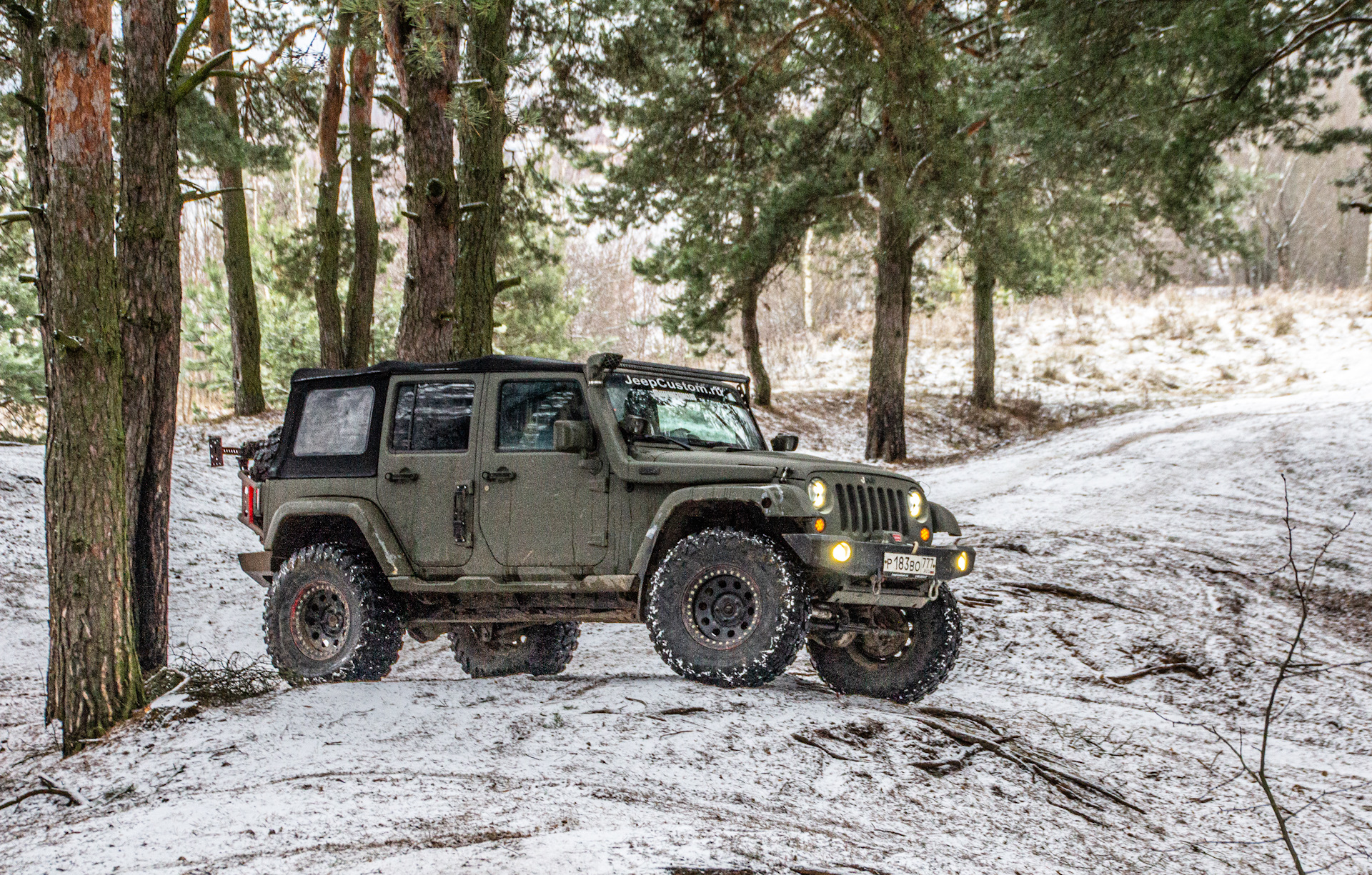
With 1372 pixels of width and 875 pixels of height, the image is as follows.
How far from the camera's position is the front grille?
19.3 ft

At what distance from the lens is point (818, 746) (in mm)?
5301

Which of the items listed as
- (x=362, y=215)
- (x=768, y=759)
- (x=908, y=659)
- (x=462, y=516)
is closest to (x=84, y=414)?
(x=462, y=516)

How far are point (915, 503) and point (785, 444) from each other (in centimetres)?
124

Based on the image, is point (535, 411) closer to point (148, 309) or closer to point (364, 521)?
point (364, 521)

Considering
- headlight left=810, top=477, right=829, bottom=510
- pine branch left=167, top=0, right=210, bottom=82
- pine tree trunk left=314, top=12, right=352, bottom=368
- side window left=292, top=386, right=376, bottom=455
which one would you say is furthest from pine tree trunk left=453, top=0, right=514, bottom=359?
pine tree trunk left=314, top=12, right=352, bottom=368

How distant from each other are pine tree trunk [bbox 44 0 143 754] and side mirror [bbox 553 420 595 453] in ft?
8.96

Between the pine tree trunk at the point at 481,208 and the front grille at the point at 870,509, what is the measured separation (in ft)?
21.9

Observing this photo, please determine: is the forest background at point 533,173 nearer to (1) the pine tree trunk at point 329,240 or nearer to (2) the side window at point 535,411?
(1) the pine tree trunk at point 329,240

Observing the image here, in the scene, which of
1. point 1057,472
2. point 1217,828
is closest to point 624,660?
point 1217,828

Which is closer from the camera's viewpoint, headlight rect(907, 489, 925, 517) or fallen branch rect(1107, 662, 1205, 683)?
headlight rect(907, 489, 925, 517)

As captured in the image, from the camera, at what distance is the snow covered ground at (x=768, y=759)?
426cm

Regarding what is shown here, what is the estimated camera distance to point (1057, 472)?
1552 centimetres

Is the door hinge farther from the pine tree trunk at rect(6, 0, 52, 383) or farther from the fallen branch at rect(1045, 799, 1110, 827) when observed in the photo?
the fallen branch at rect(1045, 799, 1110, 827)

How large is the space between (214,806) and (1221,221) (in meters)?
21.3
